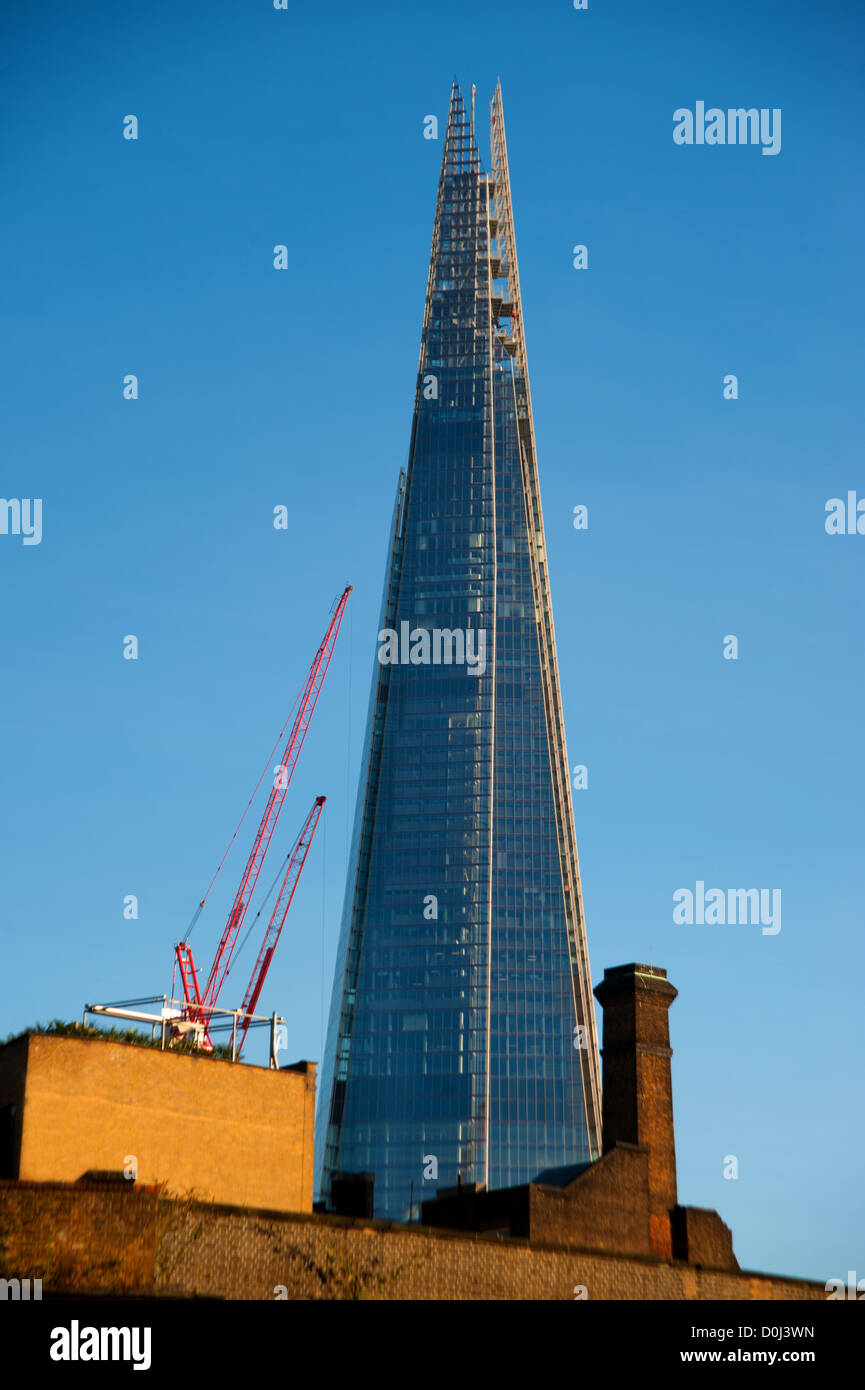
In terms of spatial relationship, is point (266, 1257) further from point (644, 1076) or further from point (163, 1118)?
point (644, 1076)

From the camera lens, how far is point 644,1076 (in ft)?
188

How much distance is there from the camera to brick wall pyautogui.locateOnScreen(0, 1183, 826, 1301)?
4128 centimetres

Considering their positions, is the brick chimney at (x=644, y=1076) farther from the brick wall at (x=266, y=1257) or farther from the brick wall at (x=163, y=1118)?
the brick wall at (x=163, y=1118)

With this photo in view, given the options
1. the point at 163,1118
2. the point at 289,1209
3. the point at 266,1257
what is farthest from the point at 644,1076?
the point at 266,1257

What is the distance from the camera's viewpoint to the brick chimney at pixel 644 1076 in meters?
56.4

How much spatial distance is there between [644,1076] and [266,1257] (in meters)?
17.1

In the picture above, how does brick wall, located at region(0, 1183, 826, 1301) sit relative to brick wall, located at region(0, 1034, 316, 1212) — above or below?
below

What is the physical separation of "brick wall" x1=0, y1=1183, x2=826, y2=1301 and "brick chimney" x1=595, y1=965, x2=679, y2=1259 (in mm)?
4389

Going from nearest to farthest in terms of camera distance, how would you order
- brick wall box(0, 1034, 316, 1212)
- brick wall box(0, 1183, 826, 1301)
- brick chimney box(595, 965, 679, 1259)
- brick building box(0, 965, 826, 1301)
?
brick wall box(0, 1183, 826, 1301) → brick building box(0, 965, 826, 1301) → brick wall box(0, 1034, 316, 1212) → brick chimney box(595, 965, 679, 1259)

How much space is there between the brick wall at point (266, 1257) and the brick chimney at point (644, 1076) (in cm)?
439

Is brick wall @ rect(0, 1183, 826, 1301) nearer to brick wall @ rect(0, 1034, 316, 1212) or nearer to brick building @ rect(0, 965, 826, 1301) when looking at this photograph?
brick building @ rect(0, 965, 826, 1301)

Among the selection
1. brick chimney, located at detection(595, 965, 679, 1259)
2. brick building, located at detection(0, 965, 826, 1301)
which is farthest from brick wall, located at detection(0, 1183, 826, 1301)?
brick chimney, located at detection(595, 965, 679, 1259)

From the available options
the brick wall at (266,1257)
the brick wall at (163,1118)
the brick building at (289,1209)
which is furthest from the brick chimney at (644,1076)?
the brick wall at (163,1118)
